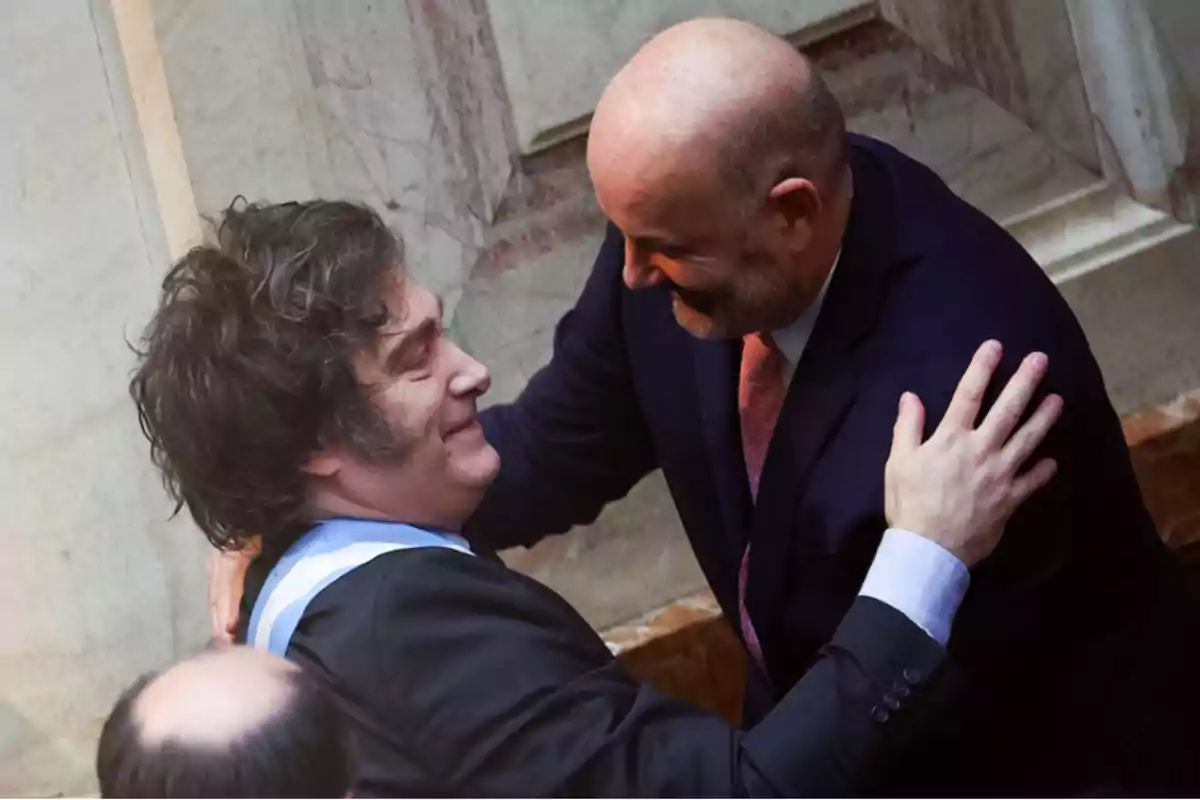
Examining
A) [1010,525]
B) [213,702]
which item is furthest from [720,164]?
[213,702]

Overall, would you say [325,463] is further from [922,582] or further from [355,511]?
[922,582]

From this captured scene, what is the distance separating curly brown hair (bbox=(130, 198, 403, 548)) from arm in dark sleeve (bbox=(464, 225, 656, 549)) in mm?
218

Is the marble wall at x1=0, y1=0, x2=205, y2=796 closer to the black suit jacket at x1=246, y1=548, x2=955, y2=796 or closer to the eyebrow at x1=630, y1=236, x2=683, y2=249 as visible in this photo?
the black suit jacket at x1=246, y1=548, x2=955, y2=796

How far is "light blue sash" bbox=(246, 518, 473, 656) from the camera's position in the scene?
0.66 m

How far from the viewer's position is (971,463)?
0.61 m

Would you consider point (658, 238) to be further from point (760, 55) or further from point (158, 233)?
point (158, 233)

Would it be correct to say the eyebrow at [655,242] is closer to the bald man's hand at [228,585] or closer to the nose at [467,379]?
the nose at [467,379]

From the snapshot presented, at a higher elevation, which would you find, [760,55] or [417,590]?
[760,55]

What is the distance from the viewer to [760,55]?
0.61 metres

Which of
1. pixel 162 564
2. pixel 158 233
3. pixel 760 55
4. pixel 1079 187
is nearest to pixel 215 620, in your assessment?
pixel 162 564

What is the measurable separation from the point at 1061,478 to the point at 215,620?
0.54 m

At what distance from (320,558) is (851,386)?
320 millimetres

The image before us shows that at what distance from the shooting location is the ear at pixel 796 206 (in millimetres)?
636

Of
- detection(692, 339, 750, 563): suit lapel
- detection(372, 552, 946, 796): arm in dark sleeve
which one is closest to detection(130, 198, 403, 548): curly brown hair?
detection(372, 552, 946, 796): arm in dark sleeve
